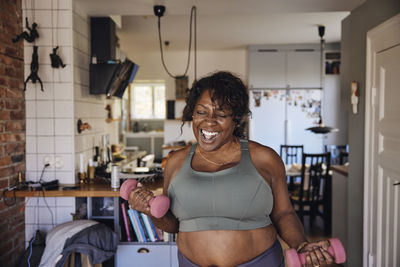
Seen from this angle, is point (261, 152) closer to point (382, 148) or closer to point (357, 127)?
point (382, 148)

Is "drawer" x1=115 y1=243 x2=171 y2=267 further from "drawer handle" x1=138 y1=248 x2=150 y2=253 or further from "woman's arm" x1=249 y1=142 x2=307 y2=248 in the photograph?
"woman's arm" x1=249 y1=142 x2=307 y2=248

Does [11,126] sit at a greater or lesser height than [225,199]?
greater

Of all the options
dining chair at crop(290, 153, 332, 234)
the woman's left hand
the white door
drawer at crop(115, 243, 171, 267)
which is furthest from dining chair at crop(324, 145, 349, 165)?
the woman's left hand

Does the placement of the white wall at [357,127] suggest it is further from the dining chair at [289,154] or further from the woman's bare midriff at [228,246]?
the dining chair at [289,154]

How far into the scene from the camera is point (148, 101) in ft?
29.5

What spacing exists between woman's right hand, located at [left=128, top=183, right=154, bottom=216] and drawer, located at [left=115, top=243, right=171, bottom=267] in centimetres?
157

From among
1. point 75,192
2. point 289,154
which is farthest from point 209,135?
point 289,154

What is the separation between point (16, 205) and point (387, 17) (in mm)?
2999

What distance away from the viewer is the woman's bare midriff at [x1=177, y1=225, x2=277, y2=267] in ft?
4.17

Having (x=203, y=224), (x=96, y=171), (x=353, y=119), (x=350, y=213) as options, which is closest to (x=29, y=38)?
(x=96, y=171)

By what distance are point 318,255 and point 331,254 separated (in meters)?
0.04

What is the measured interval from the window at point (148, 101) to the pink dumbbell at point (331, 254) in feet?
26.4

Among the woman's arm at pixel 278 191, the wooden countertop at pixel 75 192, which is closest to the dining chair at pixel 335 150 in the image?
the wooden countertop at pixel 75 192

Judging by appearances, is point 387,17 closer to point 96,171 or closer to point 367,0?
point 367,0
